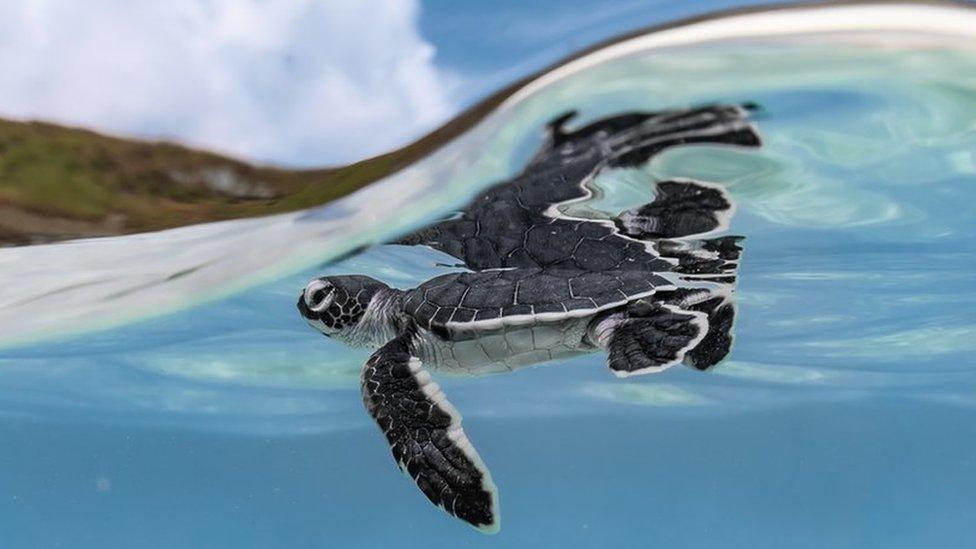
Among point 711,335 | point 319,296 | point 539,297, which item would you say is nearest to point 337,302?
point 319,296

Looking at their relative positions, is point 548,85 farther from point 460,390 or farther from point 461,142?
point 460,390

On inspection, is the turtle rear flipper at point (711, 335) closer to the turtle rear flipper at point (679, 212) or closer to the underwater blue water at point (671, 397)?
the turtle rear flipper at point (679, 212)

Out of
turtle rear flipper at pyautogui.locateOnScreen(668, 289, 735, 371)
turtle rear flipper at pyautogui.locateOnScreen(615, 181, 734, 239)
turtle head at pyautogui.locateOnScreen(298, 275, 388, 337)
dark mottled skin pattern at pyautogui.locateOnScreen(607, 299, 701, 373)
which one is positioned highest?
turtle rear flipper at pyautogui.locateOnScreen(615, 181, 734, 239)

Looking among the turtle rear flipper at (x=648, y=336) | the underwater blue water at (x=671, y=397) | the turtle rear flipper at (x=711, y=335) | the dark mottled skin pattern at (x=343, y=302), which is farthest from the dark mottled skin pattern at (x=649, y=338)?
the dark mottled skin pattern at (x=343, y=302)

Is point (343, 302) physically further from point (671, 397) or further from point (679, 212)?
point (671, 397)

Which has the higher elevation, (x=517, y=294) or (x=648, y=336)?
(x=517, y=294)

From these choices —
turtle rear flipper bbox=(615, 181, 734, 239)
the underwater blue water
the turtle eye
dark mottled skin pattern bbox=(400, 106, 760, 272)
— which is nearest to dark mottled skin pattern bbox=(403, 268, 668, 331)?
the turtle eye

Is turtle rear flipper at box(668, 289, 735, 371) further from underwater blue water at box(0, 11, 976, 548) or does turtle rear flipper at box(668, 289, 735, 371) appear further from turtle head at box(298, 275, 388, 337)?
turtle head at box(298, 275, 388, 337)
